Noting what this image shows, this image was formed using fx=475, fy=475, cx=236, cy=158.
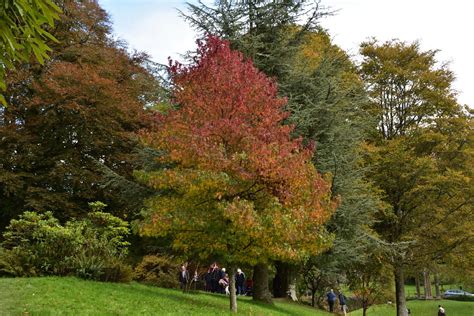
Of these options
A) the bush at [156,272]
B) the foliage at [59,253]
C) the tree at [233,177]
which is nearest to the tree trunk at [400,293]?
the bush at [156,272]

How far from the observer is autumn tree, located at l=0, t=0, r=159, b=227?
18.8 m

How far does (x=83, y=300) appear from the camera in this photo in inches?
392

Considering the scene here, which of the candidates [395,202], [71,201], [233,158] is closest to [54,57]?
[71,201]

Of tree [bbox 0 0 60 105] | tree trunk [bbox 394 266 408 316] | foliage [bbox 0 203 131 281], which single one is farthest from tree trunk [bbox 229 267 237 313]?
tree trunk [bbox 394 266 408 316]

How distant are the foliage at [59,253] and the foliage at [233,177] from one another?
3.01 metres

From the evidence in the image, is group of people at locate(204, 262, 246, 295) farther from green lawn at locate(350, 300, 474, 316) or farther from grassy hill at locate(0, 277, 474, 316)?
green lawn at locate(350, 300, 474, 316)

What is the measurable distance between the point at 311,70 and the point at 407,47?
9.06 m

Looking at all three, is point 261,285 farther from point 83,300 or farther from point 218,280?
point 83,300

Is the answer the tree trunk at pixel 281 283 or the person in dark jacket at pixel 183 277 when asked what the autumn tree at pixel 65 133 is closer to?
the person in dark jacket at pixel 183 277

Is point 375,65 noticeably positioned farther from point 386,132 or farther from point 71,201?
point 71,201

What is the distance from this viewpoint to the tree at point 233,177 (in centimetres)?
1106

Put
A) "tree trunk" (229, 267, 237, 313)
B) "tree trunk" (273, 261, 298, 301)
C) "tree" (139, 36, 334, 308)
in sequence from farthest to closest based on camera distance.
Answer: "tree trunk" (273, 261, 298, 301)
"tree trunk" (229, 267, 237, 313)
"tree" (139, 36, 334, 308)

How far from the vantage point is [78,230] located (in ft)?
46.4

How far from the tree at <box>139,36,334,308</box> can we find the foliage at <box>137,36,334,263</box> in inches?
1.0
